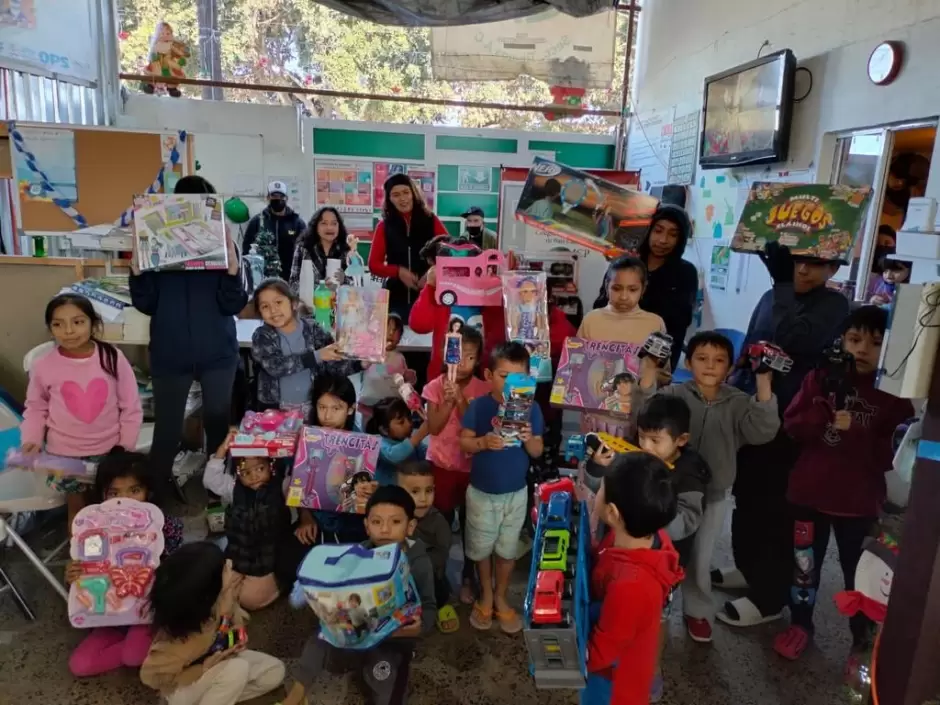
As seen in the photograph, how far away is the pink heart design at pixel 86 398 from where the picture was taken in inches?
97.5

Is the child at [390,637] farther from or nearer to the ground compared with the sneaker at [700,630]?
farther from the ground

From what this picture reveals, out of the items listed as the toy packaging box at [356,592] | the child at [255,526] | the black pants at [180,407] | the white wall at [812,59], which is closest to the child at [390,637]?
the toy packaging box at [356,592]

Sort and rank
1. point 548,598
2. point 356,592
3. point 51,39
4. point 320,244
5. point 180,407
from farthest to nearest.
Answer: point 51,39 < point 320,244 < point 180,407 < point 356,592 < point 548,598

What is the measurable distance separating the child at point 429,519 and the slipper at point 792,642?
3.95ft

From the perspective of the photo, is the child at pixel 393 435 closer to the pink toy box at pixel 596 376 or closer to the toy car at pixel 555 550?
the pink toy box at pixel 596 376

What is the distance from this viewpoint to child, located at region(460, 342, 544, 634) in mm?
2193

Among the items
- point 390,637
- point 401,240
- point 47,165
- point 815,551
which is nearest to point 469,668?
point 390,637

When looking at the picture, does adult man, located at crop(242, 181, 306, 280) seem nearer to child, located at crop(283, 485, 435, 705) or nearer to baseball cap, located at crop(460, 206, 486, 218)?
baseball cap, located at crop(460, 206, 486, 218)

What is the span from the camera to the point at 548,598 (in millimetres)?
1444

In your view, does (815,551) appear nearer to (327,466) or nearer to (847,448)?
(847,448)

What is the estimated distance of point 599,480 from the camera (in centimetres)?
Answer: 184

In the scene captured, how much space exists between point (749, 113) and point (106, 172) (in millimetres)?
4539

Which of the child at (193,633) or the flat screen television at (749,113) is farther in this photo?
the flat screen television at (749,113)

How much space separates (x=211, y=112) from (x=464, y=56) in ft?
7.98
